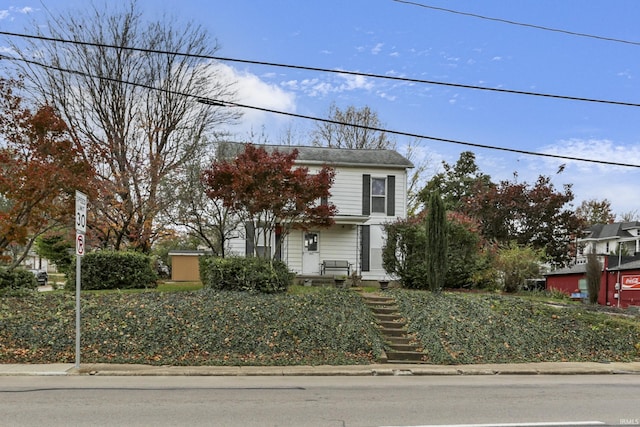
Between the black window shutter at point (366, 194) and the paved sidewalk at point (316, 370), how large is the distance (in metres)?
12.5

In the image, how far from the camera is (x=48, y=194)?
553 inches

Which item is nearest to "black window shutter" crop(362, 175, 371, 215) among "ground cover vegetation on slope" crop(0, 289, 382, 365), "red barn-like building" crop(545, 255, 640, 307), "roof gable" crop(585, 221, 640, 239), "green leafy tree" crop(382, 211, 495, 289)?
"green leafy tree" crop(382, 211, 495, 289)

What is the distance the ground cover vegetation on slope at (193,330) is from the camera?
10773mm

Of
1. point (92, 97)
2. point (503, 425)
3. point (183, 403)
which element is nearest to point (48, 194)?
point (92, 97)

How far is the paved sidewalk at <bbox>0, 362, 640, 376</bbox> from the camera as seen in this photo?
9617 millimetres

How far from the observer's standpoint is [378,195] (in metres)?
23.5

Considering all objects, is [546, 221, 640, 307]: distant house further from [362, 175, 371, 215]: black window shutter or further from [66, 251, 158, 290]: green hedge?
[66, 251, 158, 290]: green hedge

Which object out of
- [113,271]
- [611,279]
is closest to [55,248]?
[113,271]

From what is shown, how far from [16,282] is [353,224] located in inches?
521

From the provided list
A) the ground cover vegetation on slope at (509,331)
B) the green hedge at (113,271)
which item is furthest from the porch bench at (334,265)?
the green hedge at (113,271)

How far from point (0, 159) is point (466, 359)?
13.1m

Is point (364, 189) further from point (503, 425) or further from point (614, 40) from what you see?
point (503, 425)

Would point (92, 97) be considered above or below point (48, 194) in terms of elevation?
above

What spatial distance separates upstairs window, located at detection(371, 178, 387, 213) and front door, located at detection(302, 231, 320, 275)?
302 cm
